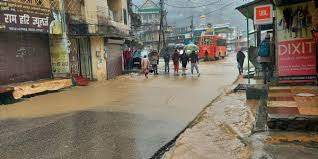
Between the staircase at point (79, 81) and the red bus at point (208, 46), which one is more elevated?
the red bus at point (208, 46)

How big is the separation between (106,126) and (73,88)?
9330mm

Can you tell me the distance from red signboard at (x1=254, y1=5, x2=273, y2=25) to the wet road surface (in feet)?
9.62

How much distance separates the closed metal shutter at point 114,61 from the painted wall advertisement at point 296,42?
13.7m

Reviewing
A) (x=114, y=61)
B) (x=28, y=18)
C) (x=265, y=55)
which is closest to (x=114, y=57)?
(x=114, y=61)

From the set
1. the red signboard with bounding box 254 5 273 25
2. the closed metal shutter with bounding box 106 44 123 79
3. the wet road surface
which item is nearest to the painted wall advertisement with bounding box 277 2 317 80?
the red signboard with bounding box 254 5 273 25

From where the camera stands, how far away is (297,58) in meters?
10.6

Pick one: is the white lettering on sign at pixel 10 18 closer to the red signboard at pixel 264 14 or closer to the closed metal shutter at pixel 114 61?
the red signboard at pixel 264 14

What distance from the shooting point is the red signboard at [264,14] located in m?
10.9

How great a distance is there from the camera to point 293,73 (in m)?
10.7

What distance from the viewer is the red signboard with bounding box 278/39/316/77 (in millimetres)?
10461

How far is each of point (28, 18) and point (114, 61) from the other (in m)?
9.87

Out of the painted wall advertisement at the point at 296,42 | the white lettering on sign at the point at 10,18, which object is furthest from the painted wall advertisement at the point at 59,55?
the painted wall advertisement at the point at 296,42

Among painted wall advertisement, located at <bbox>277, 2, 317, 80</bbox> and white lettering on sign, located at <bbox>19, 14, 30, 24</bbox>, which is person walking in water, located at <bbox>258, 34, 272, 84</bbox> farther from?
white lettering on sign, located at <bbox>19, 14, 30, 24</bbox>

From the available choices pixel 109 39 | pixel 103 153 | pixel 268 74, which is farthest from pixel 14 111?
pixel 109 39
